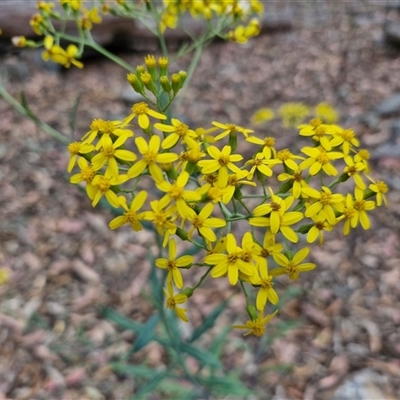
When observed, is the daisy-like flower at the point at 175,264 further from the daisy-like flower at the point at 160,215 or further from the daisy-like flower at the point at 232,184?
the daisy-like flower at the point at 232,184

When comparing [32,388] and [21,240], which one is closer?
[32,388]

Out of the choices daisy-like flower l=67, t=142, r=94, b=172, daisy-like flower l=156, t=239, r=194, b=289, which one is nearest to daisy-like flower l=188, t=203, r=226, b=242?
daisy-like flower l=156, t=239, r=194, b=289

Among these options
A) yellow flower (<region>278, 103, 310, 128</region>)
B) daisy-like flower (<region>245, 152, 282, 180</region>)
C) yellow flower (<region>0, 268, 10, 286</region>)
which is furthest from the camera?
yellow flower (<region>278, 103, 310, 128</region>)

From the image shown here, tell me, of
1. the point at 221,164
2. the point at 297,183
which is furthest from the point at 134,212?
the point at 297,183

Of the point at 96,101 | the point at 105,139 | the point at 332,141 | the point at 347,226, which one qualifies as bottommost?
the point at 96,101

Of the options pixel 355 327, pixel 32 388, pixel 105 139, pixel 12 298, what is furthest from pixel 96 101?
pixel 105 139

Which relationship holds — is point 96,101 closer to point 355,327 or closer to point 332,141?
point 355,327

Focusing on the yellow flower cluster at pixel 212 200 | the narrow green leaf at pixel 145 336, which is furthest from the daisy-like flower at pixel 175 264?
the narrow green leaf at pixel 145 336

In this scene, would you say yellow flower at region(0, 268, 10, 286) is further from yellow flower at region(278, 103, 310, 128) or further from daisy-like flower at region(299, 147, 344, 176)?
yellow flower at region(278, 103, 310, 128)
